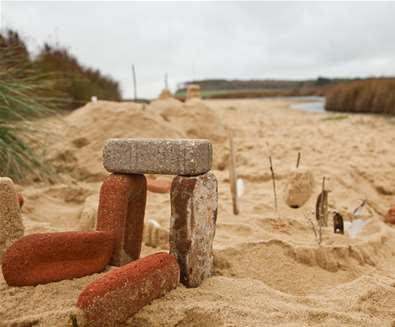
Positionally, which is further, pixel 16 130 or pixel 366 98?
pixel 366 98

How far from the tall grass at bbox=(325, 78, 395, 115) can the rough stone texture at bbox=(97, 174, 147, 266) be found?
11237 millimetres

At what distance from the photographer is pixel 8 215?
8.39ft

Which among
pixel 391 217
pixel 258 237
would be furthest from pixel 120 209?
pixel 391 217

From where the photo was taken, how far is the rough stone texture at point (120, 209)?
96.7 inches

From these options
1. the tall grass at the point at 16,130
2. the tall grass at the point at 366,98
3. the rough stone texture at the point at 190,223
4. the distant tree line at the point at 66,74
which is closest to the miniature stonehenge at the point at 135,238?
the rough stone texture at the point at 190,223

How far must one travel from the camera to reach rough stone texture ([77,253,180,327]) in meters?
1.87

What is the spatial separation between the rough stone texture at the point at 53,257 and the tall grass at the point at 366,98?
37.8ft

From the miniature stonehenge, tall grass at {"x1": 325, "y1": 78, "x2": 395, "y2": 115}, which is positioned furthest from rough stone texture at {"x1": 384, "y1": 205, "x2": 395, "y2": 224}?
tall grass at {"x1": 325, "y1": 78, "x2": 395, "y2": 115}

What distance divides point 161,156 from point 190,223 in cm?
35

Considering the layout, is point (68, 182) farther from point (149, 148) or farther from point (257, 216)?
point (149, 148)

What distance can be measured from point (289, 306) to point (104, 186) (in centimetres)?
108

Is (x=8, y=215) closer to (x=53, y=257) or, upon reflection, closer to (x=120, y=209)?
(x=53, y=257)

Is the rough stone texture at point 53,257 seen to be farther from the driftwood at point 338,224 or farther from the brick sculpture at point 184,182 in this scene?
the driftwood at point 338,224

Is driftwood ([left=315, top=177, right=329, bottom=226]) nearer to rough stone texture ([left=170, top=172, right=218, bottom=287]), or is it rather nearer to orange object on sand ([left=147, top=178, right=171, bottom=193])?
rough stone texture ([left=170, top=172, right=218, bottom=287])
